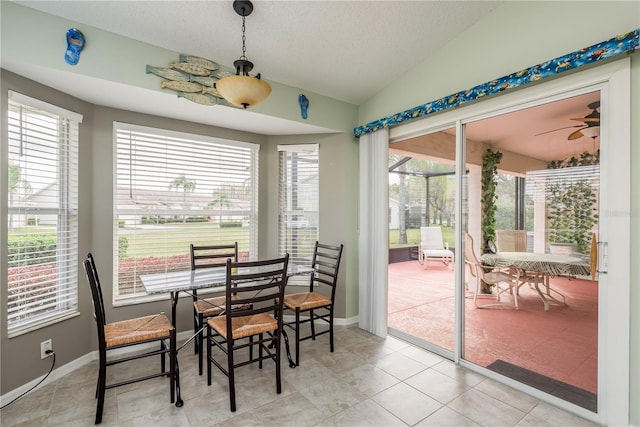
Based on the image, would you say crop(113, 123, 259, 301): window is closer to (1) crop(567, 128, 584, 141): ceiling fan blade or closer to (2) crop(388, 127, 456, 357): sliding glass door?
(2) crop(388, 127, 456, 357): sliding glass door

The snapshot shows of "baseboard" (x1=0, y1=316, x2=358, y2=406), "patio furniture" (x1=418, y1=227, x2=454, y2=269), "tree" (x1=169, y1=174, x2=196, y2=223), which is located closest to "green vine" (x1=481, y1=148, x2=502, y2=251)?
"patio furniture" (x1=418, y1=227, x2=454, y2=269)

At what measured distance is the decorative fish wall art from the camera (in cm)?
256

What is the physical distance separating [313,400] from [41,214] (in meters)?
2.54

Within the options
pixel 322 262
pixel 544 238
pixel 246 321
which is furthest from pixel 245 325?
pixel 544 238

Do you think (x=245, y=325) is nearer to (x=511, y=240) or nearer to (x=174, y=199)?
(x=174, y=199)

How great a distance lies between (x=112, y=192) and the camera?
2930 millimetres

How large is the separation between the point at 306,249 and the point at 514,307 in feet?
7.34

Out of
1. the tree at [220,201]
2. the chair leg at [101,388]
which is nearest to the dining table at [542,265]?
the tree at [220,201]

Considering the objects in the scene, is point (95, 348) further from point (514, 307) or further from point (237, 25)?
point (514, 307)

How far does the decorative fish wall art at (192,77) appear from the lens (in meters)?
2.56

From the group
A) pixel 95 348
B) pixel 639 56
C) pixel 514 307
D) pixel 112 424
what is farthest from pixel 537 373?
pixel 95 348

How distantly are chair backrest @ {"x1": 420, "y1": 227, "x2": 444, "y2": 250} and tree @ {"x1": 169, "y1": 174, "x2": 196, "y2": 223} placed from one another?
99.6 inches

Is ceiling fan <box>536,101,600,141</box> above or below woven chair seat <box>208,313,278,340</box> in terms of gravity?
above

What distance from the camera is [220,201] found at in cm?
359
